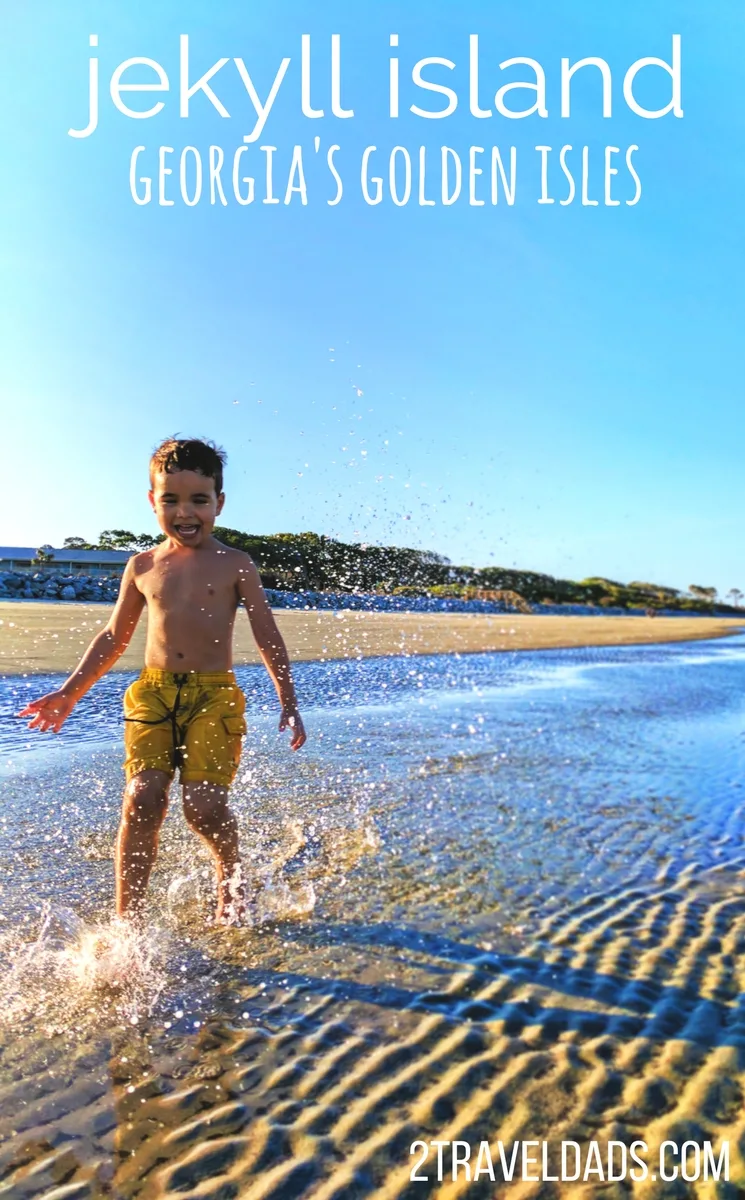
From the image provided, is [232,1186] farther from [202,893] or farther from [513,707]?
[513,707]

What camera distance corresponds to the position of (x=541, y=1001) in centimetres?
257

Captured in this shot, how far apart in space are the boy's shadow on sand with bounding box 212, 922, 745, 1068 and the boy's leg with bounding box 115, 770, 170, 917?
544 mm

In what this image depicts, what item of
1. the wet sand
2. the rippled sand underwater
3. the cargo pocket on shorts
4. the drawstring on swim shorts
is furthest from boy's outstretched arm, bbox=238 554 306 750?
the wet sand

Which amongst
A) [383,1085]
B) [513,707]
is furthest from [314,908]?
[513,707]

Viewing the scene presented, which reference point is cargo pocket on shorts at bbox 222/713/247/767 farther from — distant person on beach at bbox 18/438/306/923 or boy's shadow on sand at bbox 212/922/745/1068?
boy's shadow on sand at bbox 212/922/745/1068

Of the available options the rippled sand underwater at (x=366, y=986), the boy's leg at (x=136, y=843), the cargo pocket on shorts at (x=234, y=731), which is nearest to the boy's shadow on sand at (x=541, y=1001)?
the rippled sand underwater at (x=366, y=986)

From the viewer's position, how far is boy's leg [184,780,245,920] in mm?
3055

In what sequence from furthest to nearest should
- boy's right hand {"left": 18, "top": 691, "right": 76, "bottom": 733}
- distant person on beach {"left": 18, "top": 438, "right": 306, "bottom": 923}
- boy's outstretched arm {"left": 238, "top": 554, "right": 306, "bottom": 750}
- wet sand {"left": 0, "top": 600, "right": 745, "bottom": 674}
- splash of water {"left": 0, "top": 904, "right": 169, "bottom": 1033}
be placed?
wet sand {"left": 0, "top": 600, "right": 745, "bottom": 674} → boy's outstretched arm {"left": 238, "top": 554, "right": 306, "bottom": 750} → boy's right hand {"left": 18, "top": 691, "right": 76, "bottom": 733} → distant person on beach {"left": 18, "top": 438, "right": 306, "bottom": 923} → splash of water {"left": 0, "top": 904, "right": 169, "bottom": 1033}

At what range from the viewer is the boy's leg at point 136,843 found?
2928 millimetres

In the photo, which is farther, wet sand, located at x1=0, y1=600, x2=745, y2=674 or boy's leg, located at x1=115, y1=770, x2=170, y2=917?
wet sand, located at x1=0, y1=600, x2=745, y2=674

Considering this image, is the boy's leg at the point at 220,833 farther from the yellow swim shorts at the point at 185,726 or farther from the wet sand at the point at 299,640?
the wet sand at the point at 299,640

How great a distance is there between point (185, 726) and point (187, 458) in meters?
1.07

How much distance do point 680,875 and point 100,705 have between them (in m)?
5.64

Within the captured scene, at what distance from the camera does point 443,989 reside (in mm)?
2619
